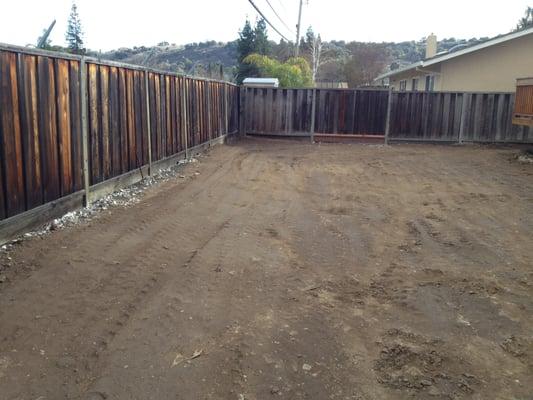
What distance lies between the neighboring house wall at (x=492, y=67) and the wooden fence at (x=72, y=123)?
14531 mm

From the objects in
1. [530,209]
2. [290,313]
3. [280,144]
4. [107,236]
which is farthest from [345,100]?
[290,313]

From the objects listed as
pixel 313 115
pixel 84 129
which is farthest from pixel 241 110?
pixel 84 129

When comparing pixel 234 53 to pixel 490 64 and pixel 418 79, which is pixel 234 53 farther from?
pixel 490 64

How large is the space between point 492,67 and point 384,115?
5619mm

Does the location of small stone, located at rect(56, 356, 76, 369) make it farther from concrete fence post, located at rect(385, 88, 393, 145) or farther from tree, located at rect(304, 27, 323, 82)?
tree, located at rect(304, 27, 323, 82)

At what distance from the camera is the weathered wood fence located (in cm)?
1739

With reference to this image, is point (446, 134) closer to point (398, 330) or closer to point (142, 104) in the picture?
point (142, 104)

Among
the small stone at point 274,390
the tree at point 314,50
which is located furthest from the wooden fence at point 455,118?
the tree at point 314,50

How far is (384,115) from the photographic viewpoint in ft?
59.2

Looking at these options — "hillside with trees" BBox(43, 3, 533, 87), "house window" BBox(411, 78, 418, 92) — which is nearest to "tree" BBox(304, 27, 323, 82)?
"hillside with trees" BBox(43, 3, 533, 87)

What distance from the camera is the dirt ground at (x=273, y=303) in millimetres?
3008

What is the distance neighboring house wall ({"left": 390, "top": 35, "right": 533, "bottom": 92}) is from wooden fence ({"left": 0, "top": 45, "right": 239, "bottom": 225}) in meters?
14.5

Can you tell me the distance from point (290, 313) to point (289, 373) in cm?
84

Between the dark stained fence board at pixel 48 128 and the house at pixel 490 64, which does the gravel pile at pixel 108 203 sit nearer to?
the dark stained fence board at pixel 48 128
